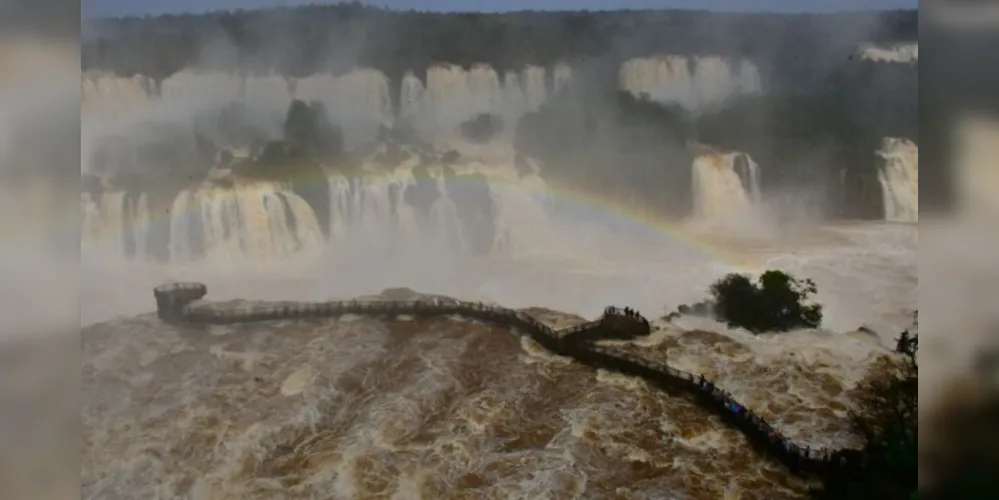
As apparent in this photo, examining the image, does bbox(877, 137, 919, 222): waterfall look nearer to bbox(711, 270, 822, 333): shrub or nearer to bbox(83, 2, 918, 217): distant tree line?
bbox(83, 2, 918, 217): distant tree line

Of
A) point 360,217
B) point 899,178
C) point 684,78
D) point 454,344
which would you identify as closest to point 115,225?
point 360,217

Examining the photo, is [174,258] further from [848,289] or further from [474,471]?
[848,289]

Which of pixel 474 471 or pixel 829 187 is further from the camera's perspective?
pixel 829 187

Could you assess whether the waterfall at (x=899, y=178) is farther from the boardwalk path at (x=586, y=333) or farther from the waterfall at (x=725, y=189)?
the boardwalk path at (x=586, y=333)

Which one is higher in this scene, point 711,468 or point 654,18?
point 654,18

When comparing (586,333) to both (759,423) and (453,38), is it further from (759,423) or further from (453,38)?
(453,38)

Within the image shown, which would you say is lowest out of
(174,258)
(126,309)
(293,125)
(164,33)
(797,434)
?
(797,434)

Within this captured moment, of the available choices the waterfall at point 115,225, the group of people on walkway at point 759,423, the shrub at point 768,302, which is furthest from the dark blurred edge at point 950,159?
the waterfall at point 115,225

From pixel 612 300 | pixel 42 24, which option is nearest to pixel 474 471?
pixel 612 300
